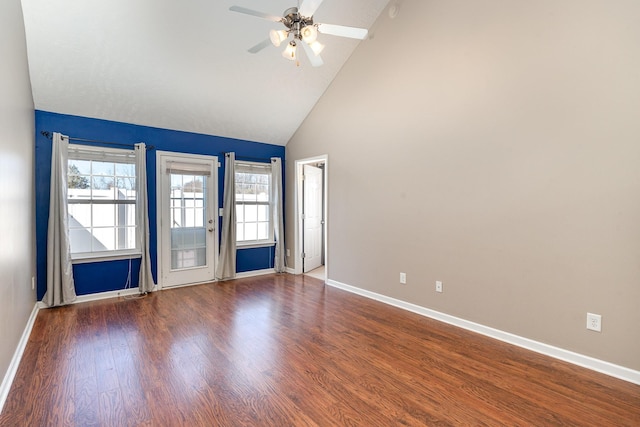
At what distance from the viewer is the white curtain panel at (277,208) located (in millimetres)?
5797

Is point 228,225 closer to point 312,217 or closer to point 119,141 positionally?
point 312,217

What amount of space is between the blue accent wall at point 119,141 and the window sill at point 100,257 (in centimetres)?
5

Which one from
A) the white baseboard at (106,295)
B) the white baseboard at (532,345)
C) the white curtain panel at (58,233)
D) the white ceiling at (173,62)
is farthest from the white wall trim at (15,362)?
the white baseboard at (532,345)

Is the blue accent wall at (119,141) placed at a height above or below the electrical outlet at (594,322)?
above

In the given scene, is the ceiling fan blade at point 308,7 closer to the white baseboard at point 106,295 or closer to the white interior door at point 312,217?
the white interior door at point 312,217

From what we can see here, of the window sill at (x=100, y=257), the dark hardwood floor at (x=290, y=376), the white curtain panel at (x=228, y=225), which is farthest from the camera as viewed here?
the white curtain panel at (x=228, y=225)

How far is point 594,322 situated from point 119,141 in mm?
5738

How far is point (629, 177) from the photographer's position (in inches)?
91.7

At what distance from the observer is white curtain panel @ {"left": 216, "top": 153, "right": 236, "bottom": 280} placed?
17.2ft

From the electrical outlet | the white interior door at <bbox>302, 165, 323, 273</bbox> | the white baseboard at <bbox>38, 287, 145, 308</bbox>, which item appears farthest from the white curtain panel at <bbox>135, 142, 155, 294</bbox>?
the electrical outlet

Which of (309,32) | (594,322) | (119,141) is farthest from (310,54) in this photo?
(594,322)

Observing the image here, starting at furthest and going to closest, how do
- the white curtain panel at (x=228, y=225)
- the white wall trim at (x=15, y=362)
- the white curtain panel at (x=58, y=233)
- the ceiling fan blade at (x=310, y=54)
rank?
the white curtain panel at (x=228, y=225)
the white curtain panel at (x=58, y=233)
the ceiling fan blade at (x=310, y=54)
the white wall trim at (x=15, y=362)

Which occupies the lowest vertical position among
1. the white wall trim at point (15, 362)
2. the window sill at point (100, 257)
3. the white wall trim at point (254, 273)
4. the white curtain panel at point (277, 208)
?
the white wall trim at point (15, 362)

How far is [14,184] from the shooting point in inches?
99.8
